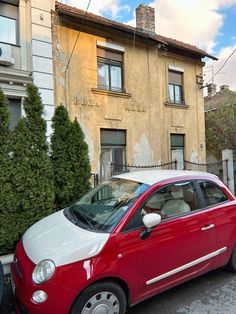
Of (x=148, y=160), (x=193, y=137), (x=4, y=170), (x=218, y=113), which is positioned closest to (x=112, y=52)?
(x=148, y=160)

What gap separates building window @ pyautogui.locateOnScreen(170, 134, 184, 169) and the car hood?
9.57 metres

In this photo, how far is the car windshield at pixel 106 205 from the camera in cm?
332

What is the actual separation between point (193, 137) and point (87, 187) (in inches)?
320

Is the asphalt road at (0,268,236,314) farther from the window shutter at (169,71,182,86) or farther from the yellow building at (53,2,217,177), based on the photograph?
the window shutter at (169,71,182,86)

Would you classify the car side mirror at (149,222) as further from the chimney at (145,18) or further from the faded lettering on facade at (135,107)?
the chimney at (145,18)

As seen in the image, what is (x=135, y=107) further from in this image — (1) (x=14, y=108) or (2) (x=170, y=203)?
(2) (x=170, y=203)

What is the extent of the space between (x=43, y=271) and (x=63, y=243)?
340 mm

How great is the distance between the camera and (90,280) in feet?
9.23

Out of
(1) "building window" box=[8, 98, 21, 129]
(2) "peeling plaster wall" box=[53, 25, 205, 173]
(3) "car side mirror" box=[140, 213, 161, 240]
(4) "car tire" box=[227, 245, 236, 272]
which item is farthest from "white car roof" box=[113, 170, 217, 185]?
(2) "peeling plaster wall" box=[53, 25, 205, 173]

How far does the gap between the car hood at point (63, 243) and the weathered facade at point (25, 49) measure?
5.59 meters

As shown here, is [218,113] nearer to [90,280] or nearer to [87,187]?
[87,187]

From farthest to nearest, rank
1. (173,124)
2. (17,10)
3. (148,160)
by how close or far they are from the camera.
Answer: (173,124)
(148,160)
(17,10)

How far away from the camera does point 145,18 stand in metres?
11.9

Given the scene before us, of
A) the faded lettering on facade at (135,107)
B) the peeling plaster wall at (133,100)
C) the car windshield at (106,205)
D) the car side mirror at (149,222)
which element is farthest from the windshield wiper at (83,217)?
the faded lettering on facade at (135,107)
